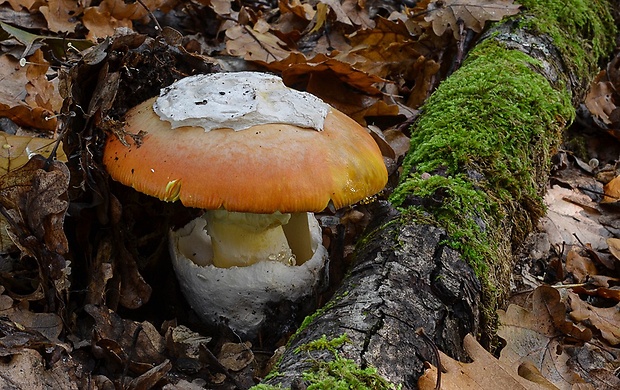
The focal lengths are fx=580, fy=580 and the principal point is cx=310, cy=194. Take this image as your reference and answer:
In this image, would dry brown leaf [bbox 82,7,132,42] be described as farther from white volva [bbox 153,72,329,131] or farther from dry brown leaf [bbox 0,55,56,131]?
white volva [bbox 153,72,329,131]

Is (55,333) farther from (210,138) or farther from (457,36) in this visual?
(457,36)

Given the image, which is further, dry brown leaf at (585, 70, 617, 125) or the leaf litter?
dry brown leaf at (585, 70, 617, 125)

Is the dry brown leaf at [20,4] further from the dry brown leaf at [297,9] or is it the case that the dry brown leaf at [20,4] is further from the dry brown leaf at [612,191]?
the dry brown leaf at [612,191]

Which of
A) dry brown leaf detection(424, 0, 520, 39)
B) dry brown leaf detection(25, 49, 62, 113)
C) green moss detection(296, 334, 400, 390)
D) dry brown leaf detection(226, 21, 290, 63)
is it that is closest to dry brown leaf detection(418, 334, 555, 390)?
green moss detection(296, 334, 400, 390)

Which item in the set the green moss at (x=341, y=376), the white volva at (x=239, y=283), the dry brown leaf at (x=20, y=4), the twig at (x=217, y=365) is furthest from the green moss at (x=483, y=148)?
the dry brown leaf at (x=20, y=4)

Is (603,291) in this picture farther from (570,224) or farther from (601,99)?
(601,99)
